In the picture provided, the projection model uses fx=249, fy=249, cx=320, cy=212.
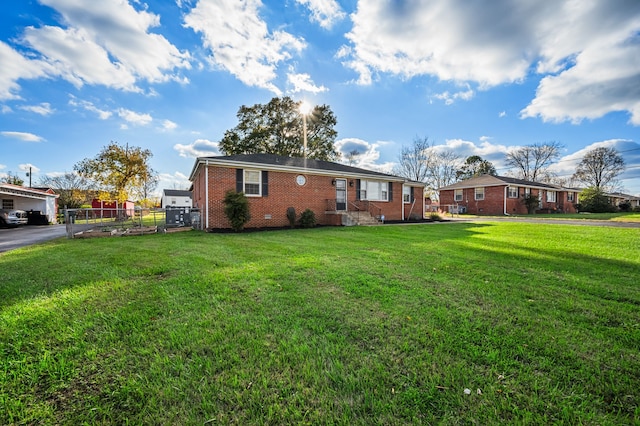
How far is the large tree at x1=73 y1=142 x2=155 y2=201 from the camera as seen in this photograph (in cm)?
2053

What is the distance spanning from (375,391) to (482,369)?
33.5 inches

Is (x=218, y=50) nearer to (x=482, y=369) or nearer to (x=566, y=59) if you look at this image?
(x=482, y=369)

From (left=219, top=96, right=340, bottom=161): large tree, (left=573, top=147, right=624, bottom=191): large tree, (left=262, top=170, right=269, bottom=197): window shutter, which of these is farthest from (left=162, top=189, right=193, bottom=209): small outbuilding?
(left=573, top=147, right=624, bottom=191): large tree

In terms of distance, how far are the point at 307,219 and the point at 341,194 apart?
345cm

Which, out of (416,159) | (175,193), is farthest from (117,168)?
(416,159)

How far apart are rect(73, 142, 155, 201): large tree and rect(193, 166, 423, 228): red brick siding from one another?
1219cm

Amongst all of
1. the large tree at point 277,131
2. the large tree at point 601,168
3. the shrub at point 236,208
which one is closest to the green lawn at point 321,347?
the shrub at point 236,208

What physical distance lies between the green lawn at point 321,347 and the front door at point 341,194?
36.3 feet

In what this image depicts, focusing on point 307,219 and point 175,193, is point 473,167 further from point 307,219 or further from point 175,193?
point 175,193

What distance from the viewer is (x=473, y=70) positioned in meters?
12.4

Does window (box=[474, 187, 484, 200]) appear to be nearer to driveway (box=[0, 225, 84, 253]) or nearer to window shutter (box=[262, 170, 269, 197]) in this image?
window shutter (box=[262, 170, 269, 197])

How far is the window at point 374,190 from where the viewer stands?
1622 centimetres

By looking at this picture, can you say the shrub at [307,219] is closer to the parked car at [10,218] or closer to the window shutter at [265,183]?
the window shutter at [265,183]

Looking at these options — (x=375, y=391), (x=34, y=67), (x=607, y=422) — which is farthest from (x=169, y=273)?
(x=34, y=67)
